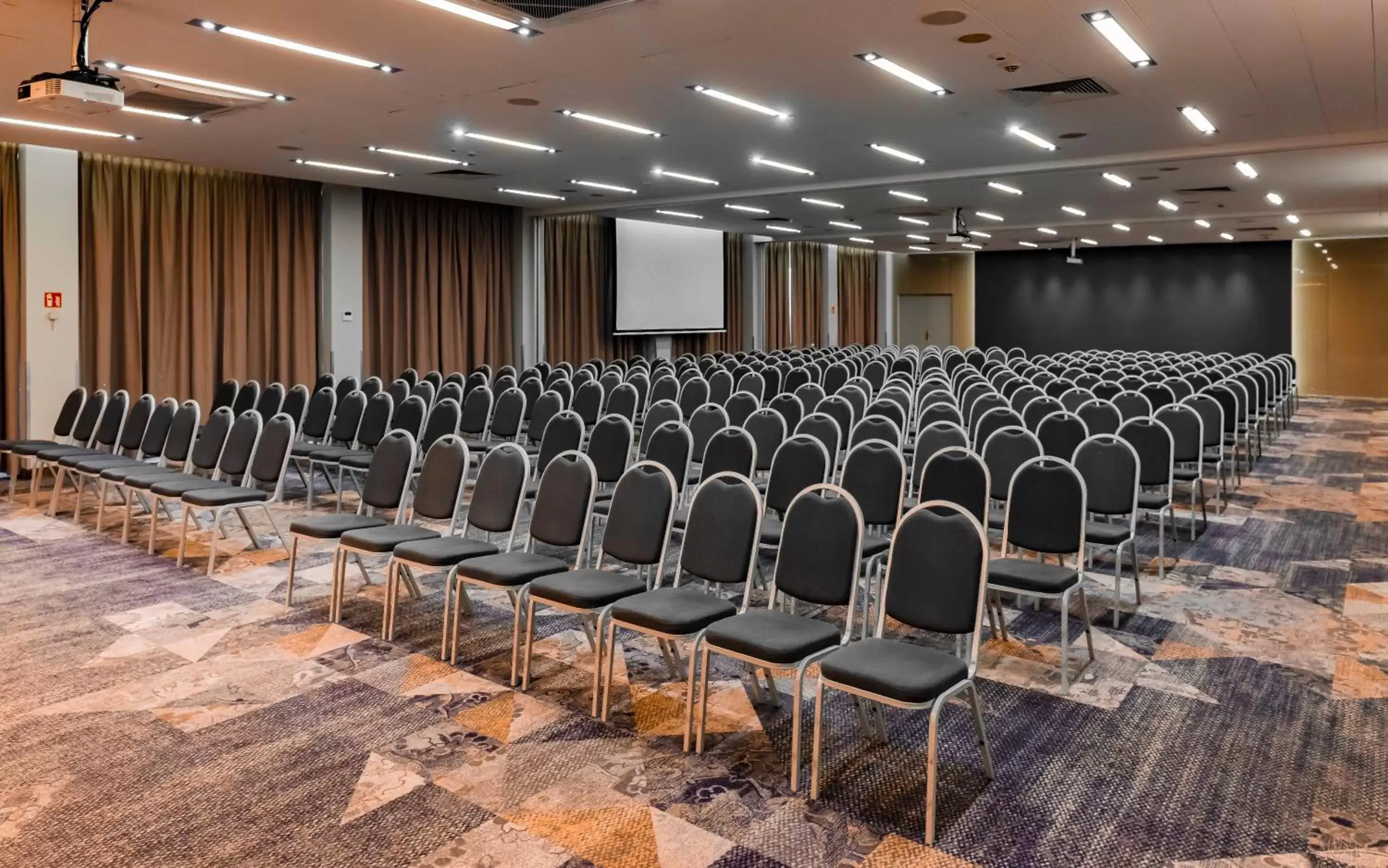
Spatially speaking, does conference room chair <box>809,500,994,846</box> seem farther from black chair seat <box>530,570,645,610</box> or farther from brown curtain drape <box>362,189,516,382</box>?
brown curtain drape <box>362,189,516,382</box>

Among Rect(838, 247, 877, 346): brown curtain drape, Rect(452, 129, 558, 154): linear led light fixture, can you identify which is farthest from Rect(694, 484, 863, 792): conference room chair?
Rect(838, 247, 877, 346): brown curtain drape

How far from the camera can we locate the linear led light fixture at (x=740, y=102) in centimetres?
832

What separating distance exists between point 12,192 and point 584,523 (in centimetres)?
964

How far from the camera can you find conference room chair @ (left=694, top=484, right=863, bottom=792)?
11.9ft

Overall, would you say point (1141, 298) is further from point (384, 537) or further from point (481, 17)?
point (384, 537)

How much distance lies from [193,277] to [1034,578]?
37.9 ft

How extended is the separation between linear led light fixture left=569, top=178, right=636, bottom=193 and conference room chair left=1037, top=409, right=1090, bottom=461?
26.6 ft

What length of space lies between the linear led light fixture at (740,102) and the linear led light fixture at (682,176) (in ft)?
11.4

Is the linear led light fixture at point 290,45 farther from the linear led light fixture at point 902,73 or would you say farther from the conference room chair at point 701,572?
the conference room chair at point 701,572

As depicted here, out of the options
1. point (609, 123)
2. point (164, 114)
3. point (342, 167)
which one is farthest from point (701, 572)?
point (342, 167)

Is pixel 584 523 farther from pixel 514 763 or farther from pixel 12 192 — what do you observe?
pixel 12 192

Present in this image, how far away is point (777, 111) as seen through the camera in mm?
9211

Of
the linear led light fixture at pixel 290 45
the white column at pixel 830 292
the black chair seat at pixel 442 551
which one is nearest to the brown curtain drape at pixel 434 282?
the linear led light fixture at pixel 290 45

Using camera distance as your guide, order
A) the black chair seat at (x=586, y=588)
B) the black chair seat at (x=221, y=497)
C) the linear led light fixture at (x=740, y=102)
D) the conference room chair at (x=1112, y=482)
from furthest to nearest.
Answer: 1. the linear led light fixture at (x=740, y=102)
2. the black chair seat at (x=221, y=497)
3. the conference room chair at (x=1112, y=482)
4. the black chair seat at (x=586, y=588)
